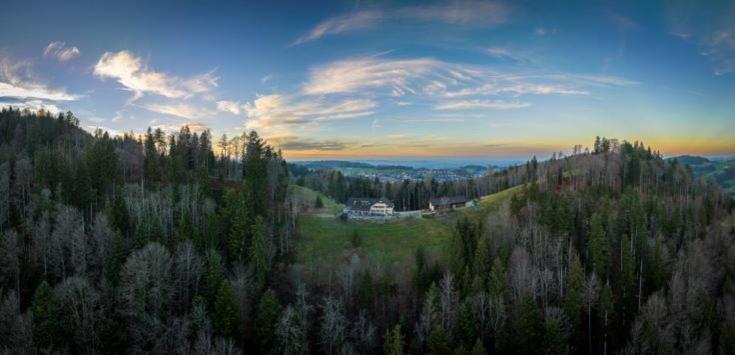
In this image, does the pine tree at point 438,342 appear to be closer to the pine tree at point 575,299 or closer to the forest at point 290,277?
the forest at point 290,277

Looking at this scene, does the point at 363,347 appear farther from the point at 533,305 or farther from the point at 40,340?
the point at 40,340

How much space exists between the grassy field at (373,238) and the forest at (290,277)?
2.63 m

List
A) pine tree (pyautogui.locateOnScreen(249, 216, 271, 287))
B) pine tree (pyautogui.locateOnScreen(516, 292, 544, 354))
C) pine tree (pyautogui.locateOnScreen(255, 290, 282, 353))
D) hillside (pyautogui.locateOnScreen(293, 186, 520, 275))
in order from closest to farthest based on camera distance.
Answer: pine tree (pyautogui.locateOnScreen(255, 290, 282, 353))
pine tree (pyautogui.locateOnScreen(516, 292, 544, 354))
pine tree (pyautogui.locateOnScreen(249, 216, 271, 287))
hillside (pyautogui.locateOnScreen(293, 186, 520, 275))

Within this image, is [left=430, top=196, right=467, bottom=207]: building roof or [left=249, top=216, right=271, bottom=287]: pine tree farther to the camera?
[left=430, top=196, right=467, bottom=207]: building roof

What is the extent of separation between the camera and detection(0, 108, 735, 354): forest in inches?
1499

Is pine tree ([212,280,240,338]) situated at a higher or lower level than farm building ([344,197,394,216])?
lower

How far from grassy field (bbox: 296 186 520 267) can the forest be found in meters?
2.63

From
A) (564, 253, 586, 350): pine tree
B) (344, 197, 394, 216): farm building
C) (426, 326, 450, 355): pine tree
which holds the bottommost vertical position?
(426, 326, 450, 355): pine tree

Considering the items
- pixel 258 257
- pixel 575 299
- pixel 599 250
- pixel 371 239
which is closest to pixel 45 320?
pixel 258 257

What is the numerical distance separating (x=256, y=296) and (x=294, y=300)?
17.3 feet

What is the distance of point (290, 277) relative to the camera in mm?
52031

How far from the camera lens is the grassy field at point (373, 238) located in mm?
59594

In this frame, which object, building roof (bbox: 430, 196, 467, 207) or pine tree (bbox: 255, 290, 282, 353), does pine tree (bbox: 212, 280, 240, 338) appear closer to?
pine tree (bbox: 255, 290, 282, 353)

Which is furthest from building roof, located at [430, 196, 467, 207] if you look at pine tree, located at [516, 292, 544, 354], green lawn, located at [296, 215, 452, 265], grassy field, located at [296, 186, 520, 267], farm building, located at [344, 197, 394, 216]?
pine tree, located at [516, 292, 544, 354]
